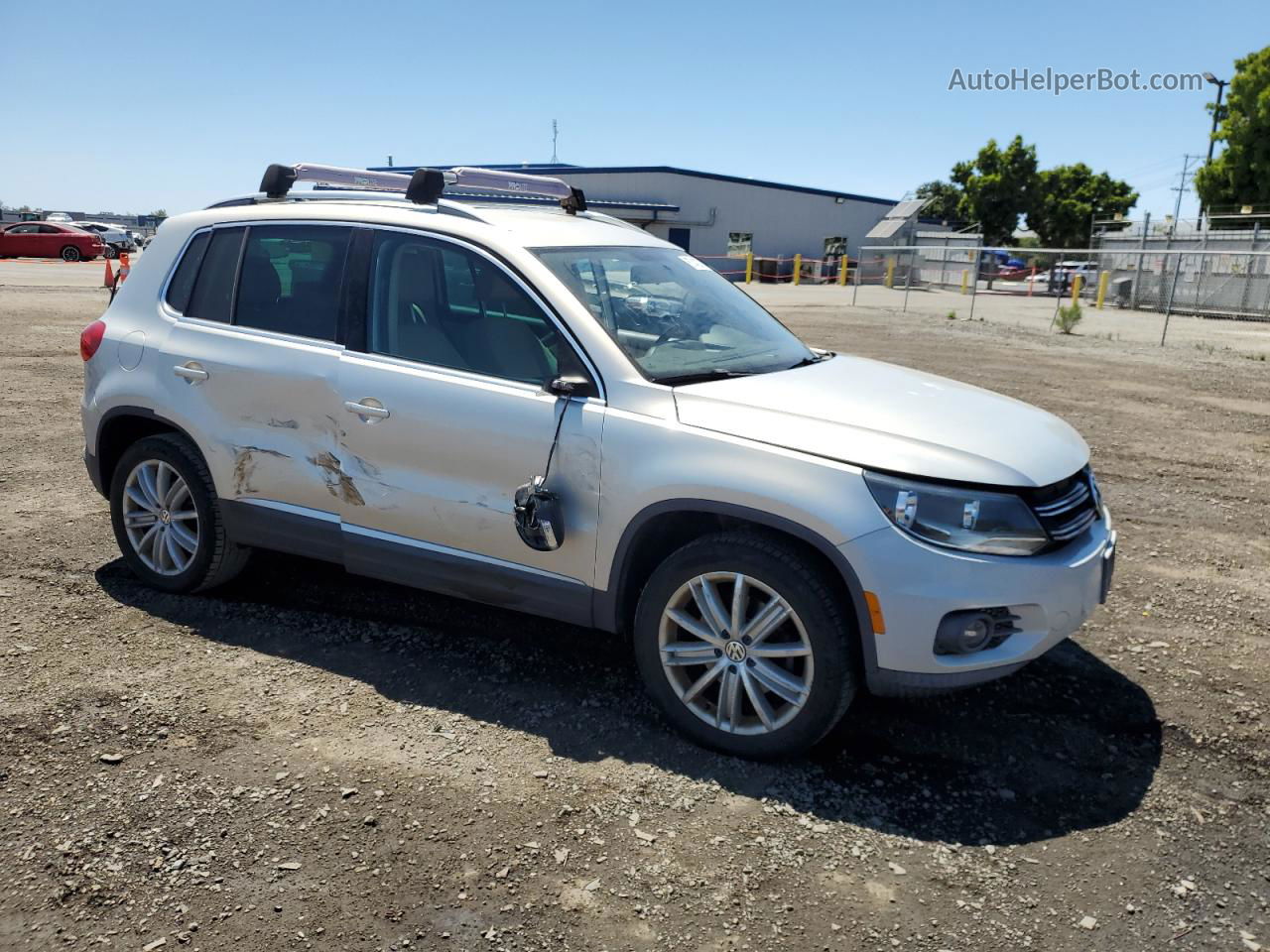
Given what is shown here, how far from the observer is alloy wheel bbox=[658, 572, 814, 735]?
3.33 metres

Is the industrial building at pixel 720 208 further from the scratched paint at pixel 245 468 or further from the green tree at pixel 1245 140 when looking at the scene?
the scratched paint at pixel 245 468

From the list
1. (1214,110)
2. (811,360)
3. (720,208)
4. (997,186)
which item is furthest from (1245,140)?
(811,360)

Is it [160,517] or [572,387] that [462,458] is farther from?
[160,517]

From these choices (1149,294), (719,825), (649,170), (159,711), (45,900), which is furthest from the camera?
(649,170)

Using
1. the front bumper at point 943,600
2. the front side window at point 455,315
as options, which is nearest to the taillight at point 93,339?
the front side window at point 455,315

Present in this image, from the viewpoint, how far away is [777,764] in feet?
11.4

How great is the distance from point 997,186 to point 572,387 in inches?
2409

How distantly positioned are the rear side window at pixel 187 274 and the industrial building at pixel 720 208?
47.7 meters

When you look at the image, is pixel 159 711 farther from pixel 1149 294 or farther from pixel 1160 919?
pixel 1149 294

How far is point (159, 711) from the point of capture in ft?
12.3

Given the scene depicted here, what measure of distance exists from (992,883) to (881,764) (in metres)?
0.66

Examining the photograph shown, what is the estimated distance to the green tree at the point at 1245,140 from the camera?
127 feet

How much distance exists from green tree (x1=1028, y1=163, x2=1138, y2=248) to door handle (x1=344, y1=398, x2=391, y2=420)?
208ft

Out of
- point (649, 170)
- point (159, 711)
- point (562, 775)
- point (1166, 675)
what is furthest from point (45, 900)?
point (649, 170)
